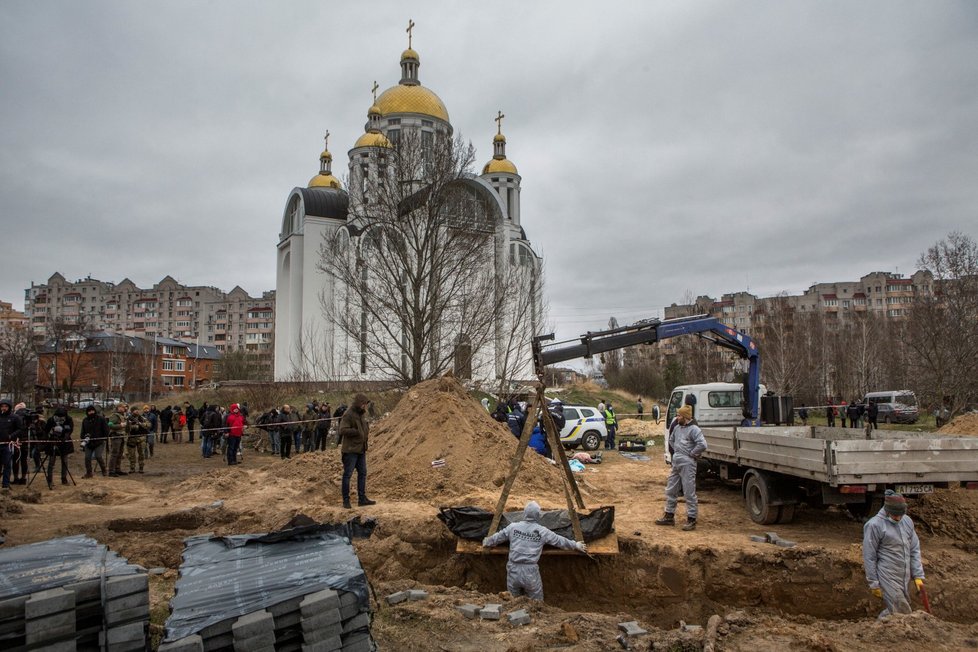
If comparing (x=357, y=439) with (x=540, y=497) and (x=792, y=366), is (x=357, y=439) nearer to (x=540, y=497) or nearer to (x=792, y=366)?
(x=540, y=497)

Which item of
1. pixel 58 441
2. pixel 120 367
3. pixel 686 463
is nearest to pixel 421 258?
pixel 58 441

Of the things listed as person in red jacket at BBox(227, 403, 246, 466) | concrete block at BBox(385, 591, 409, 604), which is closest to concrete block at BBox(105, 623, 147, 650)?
concrete block at BBox(385, 591, 409, 604)

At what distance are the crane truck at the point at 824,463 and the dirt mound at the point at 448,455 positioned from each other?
2380 millimetres

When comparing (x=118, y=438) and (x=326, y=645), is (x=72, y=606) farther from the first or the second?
(x=118, y=438)

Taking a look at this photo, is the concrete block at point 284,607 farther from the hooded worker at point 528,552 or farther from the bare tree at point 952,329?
the bare tree at point 952,329

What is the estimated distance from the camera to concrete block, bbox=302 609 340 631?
12.9 ft

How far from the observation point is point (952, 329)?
27.5 metres

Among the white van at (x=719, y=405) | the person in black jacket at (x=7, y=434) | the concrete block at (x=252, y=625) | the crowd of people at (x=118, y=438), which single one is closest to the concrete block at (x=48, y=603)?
the concrete block at (x=252, y=625)

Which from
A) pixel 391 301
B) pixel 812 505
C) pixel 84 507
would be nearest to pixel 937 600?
pixel 812 505

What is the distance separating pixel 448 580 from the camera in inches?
323

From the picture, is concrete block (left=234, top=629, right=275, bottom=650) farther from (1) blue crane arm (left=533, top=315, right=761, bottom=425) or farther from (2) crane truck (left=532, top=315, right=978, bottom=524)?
(1) blue crane arm (left=533, top=315, right=761, bottom=425)

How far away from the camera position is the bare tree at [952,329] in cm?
2689

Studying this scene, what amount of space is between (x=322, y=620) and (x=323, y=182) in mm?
51859

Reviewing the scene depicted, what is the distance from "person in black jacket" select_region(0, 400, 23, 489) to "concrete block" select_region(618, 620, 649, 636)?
12135 mm
